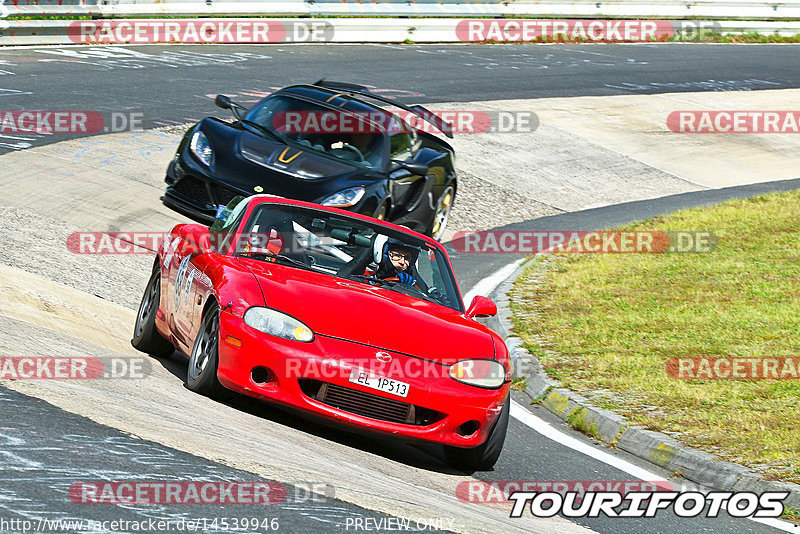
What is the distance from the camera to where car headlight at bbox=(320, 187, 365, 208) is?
12.5m

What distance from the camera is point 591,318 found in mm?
11641

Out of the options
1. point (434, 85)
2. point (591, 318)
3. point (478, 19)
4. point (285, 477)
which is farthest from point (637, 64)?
point (285, 477)

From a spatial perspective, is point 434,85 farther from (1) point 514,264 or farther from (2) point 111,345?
(2) point 111,345

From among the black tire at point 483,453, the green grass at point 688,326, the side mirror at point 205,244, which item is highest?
the side mirror at point 205,244

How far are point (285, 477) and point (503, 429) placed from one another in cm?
206

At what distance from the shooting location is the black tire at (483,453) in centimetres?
705

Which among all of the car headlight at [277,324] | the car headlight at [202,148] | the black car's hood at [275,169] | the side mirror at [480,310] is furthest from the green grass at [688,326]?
the car headlight at [202,148]

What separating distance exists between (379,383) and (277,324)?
0.67 metres

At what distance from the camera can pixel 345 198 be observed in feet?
41.3

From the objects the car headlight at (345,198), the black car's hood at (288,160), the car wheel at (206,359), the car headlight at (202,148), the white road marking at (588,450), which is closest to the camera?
the white road marking at (588,450)

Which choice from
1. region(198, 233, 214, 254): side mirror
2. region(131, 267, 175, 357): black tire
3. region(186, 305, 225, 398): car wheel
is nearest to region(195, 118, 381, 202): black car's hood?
region(131, 267, 175, 357): black tire

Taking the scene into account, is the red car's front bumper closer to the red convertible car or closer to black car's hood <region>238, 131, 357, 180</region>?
the red convertible car

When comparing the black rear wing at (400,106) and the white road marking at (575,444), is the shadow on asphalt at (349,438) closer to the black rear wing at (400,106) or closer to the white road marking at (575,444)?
the white road marking at (575,444)

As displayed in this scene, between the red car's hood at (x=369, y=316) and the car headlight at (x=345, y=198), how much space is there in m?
4.83
